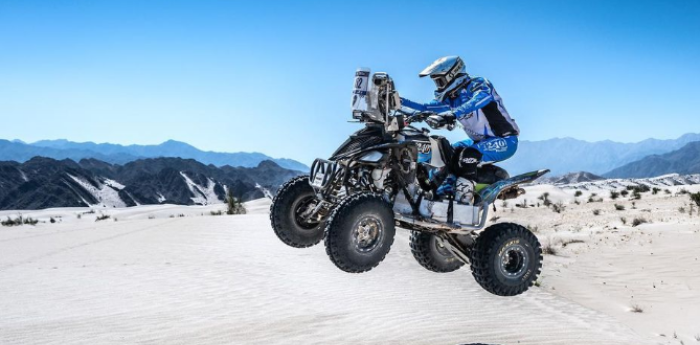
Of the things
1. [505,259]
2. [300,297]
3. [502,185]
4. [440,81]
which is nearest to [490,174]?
[502,185]

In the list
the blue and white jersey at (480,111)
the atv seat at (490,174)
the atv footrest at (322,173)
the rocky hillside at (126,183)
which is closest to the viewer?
the atv footrest at (322,173)

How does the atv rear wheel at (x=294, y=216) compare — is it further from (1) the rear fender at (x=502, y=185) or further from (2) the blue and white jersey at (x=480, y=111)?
(1) the rear fender at (x=502, y=185)

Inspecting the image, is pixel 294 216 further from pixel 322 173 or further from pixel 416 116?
pixel 416 116

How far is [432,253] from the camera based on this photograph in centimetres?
555

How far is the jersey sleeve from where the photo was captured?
4.52 meters

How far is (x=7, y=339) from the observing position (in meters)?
11.9

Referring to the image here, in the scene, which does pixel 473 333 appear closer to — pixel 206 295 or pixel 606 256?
pixel 206 295

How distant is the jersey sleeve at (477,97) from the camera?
452 centimetres

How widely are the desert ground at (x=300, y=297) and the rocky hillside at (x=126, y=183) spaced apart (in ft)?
164

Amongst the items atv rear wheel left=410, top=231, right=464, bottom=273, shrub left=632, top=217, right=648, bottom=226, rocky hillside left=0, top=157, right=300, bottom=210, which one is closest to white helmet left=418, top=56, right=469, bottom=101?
atv rear wheel left=410, top=231, right=464, bottom=273

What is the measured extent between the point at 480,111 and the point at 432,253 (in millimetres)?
1462

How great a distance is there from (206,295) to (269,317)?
2.32 meters

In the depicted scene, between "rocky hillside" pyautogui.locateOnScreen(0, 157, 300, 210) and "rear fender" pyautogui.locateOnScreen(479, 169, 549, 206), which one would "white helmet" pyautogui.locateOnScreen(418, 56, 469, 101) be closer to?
"rear fender" pyautogui.locateOnScreen(479, 169, 549, 206)

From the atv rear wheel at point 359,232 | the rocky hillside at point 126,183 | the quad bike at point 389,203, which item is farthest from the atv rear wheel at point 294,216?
the rocky hillside at point 126,183
